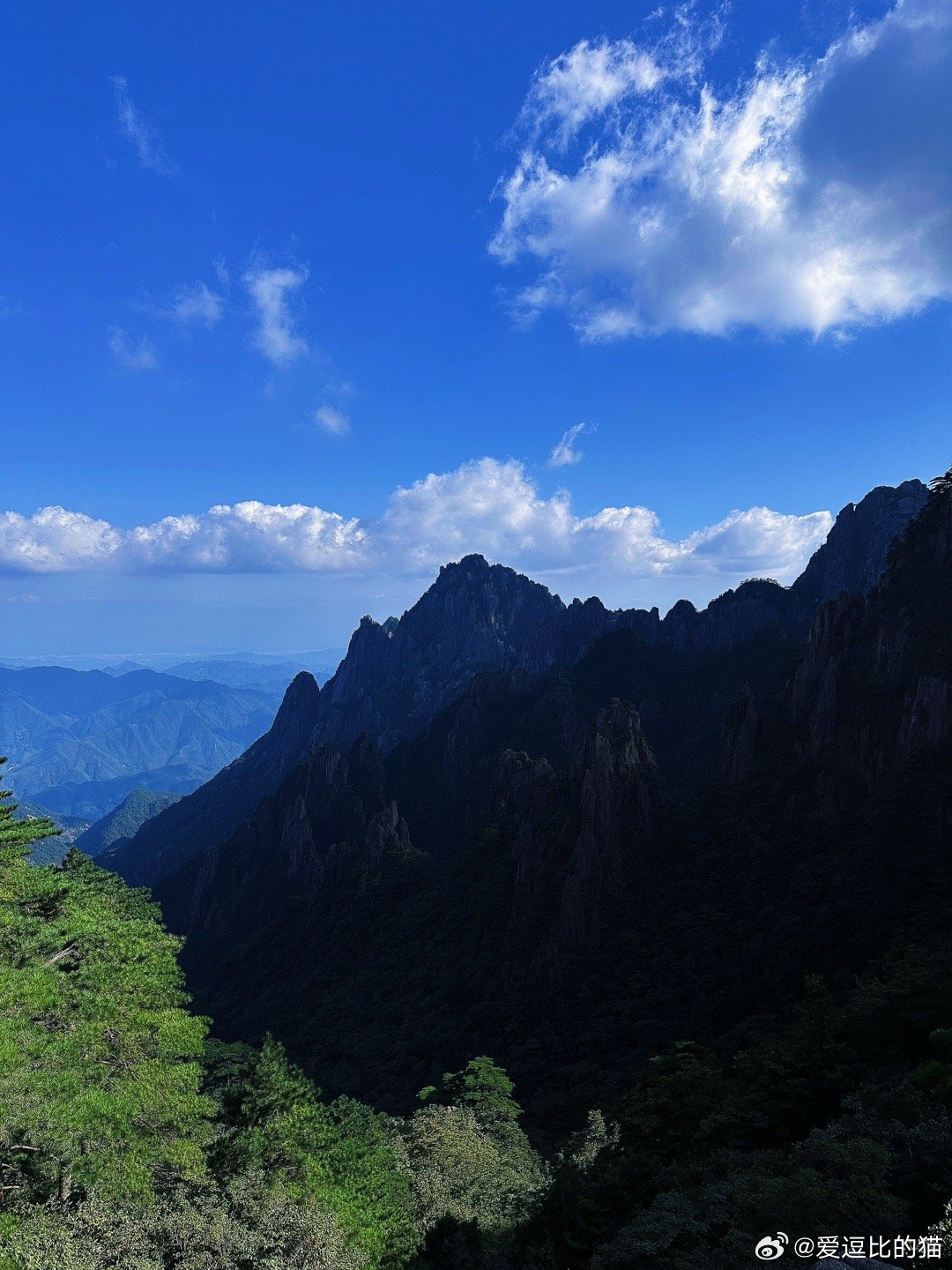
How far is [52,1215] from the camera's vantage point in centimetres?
1892

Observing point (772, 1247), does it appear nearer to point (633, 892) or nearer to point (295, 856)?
point (633, 892)

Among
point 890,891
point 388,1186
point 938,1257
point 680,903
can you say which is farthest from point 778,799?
point 938,1257

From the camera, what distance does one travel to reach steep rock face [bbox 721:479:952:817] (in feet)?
206

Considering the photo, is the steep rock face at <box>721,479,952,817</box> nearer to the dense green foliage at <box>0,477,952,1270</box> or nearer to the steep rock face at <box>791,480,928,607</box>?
the dense green foliage at <box>0,477,952,1270</box>

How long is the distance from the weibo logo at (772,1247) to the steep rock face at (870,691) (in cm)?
5734

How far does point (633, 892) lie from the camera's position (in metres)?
76.1

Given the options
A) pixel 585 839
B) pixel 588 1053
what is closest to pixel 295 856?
pixel 585 839

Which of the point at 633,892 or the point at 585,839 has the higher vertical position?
the point at 585,839

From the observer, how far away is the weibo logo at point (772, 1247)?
14289mm

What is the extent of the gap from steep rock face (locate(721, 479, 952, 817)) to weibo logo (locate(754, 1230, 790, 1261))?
5734 cm

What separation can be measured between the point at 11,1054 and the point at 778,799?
7574cm

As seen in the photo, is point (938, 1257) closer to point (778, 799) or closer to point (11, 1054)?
point (11, 1054)

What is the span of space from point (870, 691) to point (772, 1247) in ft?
222

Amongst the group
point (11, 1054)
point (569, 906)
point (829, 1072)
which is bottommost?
point (569, 906)
